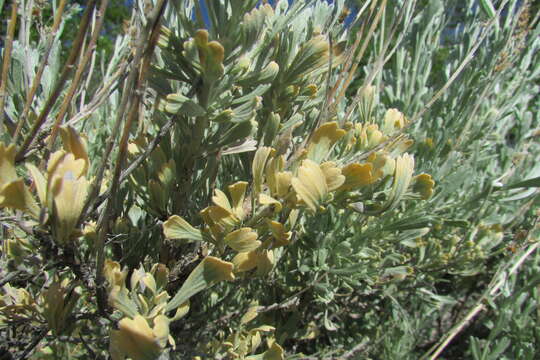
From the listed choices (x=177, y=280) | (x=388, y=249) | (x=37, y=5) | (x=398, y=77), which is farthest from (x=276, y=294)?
(x=37, y=5)

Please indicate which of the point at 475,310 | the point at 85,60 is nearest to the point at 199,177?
the point at 85,60

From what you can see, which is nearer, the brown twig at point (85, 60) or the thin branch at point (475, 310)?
the brown twig at point (85, 60)

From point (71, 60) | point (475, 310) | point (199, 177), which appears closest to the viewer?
point (71, 60)

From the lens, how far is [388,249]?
153 centimetres

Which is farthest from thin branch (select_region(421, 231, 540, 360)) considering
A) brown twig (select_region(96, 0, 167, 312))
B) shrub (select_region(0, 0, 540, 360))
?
brown twig (select_region(96, 0, 167, 312))

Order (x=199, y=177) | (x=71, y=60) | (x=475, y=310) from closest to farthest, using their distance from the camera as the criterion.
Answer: (x=71, y=60), (x=199, y=177), (x=475, y=310)

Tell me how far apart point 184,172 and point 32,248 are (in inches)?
16.2

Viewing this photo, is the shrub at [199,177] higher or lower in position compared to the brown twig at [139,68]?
lower

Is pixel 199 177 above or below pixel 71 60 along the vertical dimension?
below

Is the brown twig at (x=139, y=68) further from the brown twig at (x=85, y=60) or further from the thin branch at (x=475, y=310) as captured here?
the thin branch at (x=475, y=310)

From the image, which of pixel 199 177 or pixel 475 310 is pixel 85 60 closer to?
pixel 199 177

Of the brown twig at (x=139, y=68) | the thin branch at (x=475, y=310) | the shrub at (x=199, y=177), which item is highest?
the brown twig at (x=139, y=68)

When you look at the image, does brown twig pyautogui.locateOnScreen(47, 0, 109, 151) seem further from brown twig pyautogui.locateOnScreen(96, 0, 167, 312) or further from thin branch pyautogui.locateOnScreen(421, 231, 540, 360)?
thin branch pyautogui.locateOnScreen(421, 231, 540, 360)

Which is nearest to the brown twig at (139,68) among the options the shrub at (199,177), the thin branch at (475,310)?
the shrub at (199,177)
